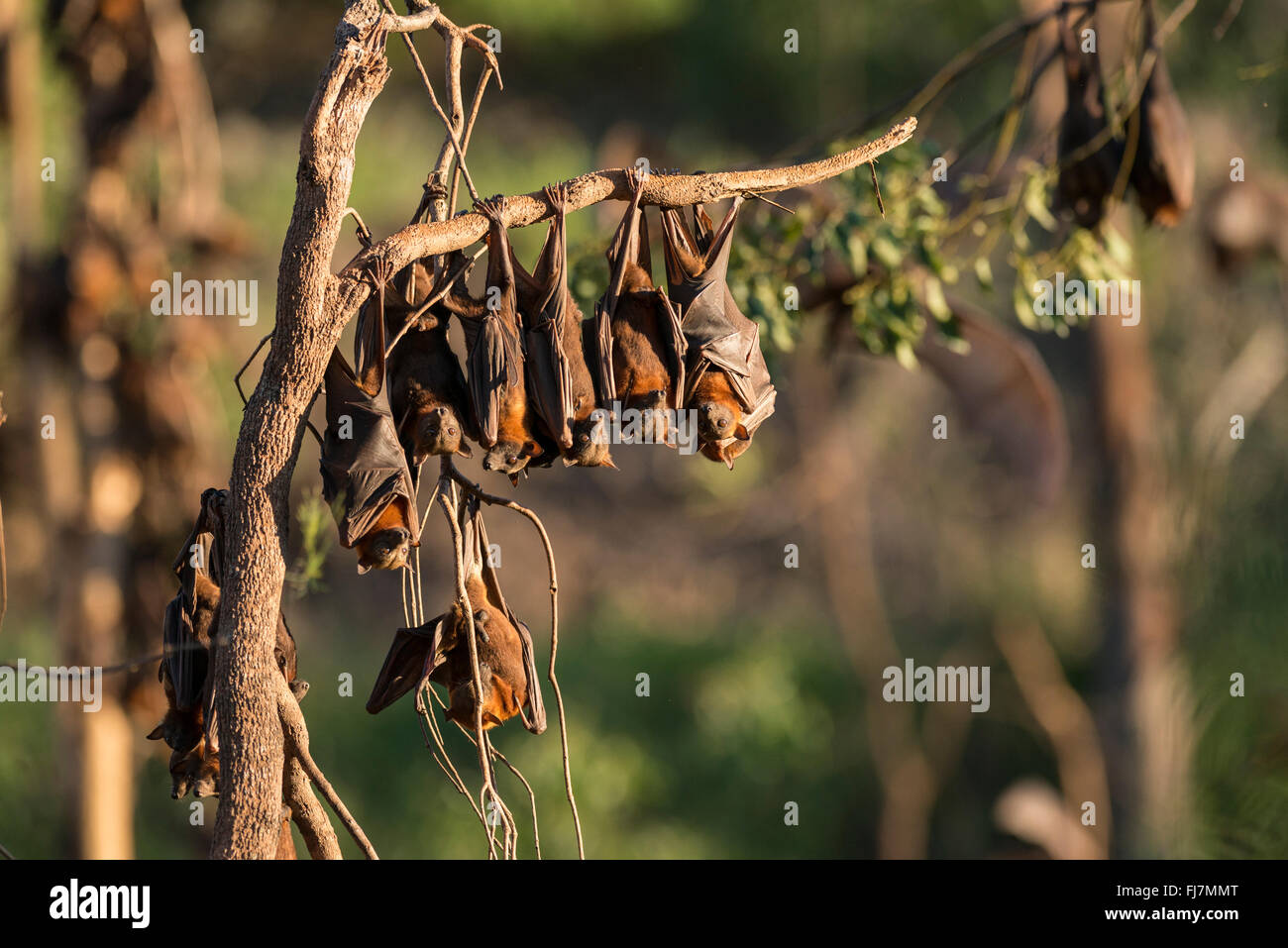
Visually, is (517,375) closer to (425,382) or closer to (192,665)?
(425,382)

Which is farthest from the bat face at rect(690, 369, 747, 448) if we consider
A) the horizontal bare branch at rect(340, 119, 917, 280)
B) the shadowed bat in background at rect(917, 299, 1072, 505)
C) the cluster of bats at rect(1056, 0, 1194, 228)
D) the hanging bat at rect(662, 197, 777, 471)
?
the shadowed bat in background at rect(917, 299, 1072, 505)

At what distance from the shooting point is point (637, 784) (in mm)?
4168

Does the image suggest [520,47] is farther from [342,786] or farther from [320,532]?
[320,532]

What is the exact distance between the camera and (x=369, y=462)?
0.58 metres

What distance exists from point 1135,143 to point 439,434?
3.01 ft

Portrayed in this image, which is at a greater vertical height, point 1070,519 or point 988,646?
point 1070,519

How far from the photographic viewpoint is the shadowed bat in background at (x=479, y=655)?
2.03 ft

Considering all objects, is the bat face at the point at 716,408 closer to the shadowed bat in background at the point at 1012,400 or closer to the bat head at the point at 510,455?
the bat head at the point at 510,455

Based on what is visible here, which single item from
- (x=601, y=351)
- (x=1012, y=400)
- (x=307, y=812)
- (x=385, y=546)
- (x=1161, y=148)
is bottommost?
(x=307, y=812)

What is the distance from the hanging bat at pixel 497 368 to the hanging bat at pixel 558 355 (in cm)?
1

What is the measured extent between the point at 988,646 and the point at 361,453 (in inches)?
164

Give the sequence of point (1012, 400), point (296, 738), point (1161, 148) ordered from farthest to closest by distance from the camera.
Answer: point (1012, 400) → point (1161, 148) → point (296, 738)

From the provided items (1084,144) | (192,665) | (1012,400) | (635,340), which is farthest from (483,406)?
(1012,400)

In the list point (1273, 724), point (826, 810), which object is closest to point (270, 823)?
point (1273, 724)
